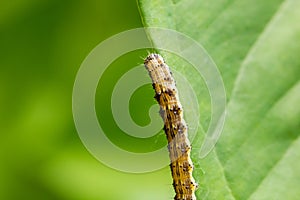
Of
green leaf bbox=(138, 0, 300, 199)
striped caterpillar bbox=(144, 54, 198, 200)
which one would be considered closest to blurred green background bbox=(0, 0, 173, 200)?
striped caterpillar bbox=(144, 54, 198, 200)

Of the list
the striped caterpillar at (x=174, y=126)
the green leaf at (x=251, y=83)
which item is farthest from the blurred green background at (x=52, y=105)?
the green leaf at (x=251, y=83)

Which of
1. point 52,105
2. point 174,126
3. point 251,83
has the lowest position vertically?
point 251,83

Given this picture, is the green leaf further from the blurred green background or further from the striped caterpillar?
the blurred green background

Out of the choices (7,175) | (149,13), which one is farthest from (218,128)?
(7,175)

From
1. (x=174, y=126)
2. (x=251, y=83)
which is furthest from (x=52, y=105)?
(x=251, y=83)

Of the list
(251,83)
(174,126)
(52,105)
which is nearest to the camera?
(251,83)

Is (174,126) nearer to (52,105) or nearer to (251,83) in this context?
(251,83)
